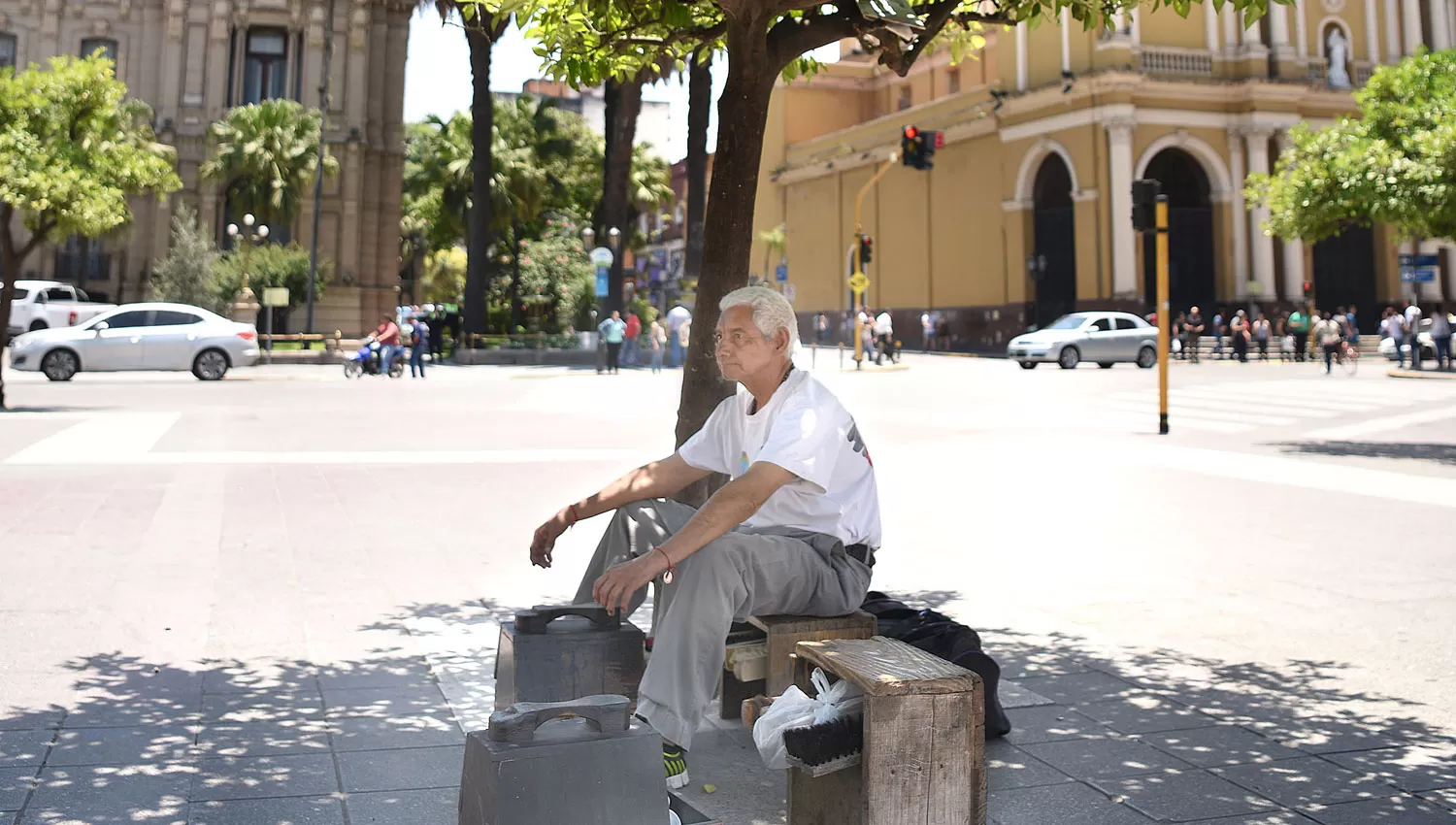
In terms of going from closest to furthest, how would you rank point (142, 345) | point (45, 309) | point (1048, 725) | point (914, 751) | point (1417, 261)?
point (914, 751), point (1048, 725), point (142, 345), point (1417, 261), point (45, 309)

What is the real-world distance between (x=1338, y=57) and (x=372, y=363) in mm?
37576

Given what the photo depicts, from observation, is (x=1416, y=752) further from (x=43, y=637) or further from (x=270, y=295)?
(x=270, y=295)

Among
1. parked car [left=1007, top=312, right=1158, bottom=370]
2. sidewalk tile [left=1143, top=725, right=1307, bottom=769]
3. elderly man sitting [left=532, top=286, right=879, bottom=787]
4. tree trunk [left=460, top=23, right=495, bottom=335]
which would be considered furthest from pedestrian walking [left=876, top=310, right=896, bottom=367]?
elderly man sitting [left=532, top=286, right=879, bottom=787]

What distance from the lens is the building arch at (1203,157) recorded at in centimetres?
4488

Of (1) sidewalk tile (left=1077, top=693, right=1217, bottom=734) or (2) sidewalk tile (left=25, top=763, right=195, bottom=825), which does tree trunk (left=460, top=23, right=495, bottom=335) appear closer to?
(1) sidewalk tile (left=1077, top=693, right=1217, bottom=734)

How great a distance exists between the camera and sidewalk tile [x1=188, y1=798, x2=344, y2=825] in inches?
127

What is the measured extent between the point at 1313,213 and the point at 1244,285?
106 feet

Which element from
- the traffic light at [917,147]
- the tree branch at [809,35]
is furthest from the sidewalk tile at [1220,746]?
the traffic light at [917,147]

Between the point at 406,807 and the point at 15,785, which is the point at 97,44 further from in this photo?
the point at 406,807

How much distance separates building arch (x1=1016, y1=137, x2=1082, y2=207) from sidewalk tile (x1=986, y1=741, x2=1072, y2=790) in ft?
145

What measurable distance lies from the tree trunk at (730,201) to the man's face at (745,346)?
1.21 m

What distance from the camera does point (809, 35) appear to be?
5188mm

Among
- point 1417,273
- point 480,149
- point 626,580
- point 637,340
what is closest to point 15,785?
point 626,580

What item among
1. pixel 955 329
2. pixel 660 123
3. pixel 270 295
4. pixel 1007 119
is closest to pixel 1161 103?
pixel 1007 119
